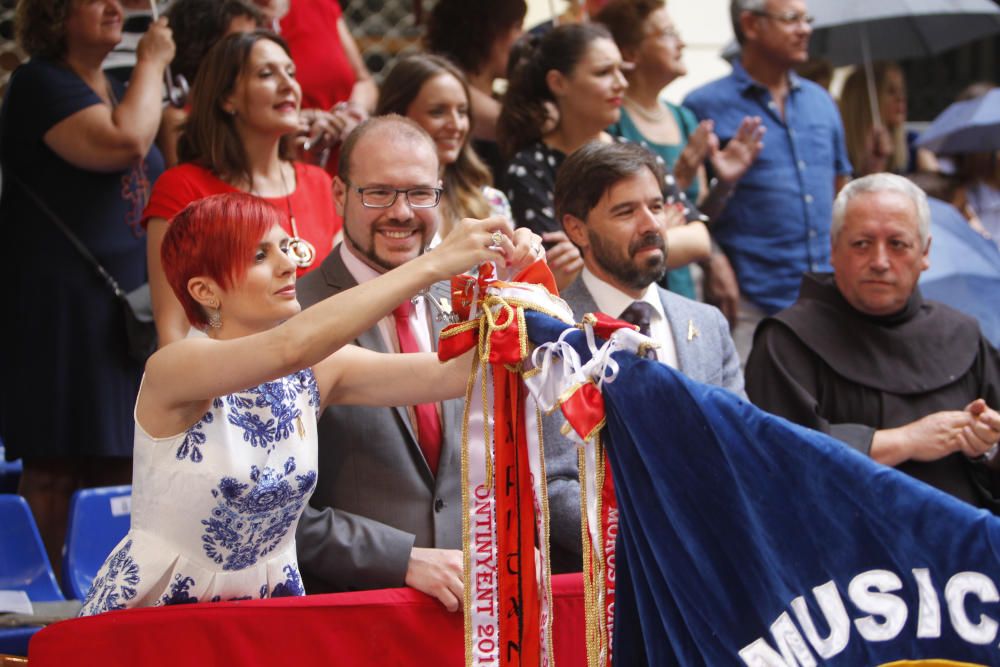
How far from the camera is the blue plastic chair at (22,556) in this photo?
4309 mm

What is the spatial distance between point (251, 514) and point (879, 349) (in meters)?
2.48

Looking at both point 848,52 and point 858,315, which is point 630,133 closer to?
point 858,315

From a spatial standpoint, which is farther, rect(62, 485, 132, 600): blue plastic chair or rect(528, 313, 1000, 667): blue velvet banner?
rect(62, 485, 132, 600): blue plastic chair

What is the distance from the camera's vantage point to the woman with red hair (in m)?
2.88

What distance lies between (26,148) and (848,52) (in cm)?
467

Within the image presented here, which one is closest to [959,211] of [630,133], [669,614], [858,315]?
[630,133]

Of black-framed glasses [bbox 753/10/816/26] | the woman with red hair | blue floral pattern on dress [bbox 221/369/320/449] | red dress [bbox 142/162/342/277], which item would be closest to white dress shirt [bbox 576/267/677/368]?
red dress [bbox 142/162/342/277]

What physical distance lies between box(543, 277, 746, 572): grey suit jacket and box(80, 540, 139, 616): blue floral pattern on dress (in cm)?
116

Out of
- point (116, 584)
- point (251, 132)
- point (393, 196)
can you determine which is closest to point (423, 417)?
point (393, 196)

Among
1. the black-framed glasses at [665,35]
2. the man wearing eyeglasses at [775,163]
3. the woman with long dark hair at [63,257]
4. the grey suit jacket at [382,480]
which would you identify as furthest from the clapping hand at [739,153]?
the grey suit jacket at [382,480]

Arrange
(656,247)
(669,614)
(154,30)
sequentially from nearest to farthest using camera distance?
(669,614), (656,247), (154,30)

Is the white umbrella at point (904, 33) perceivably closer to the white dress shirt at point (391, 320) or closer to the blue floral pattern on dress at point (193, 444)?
the white dress shirt at point (391, 320)

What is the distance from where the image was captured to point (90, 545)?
14.9ft

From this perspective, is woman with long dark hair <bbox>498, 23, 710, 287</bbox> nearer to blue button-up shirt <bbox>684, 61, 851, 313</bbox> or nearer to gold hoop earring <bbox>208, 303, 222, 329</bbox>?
blue button-up shirt <bbox>684, 61, 851, 313</bbox>
